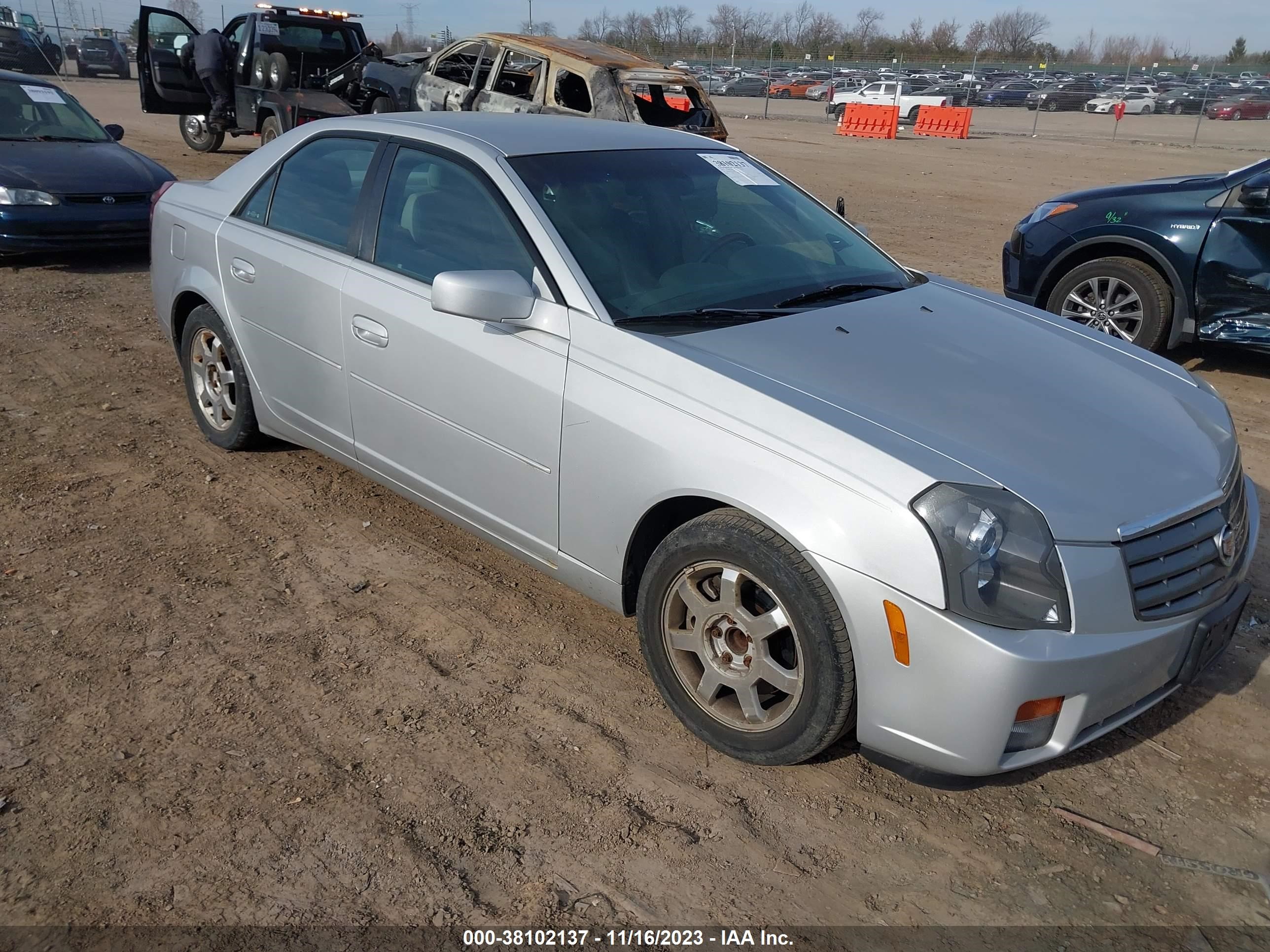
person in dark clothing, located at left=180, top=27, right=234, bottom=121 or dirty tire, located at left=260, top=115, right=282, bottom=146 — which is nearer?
dirty tire, located at left=260, top=115, right=282, bottom=146

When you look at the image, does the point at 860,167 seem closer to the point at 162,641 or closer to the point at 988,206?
the point at 988,206

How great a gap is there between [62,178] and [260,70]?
698 cm

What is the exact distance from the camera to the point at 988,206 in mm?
14305

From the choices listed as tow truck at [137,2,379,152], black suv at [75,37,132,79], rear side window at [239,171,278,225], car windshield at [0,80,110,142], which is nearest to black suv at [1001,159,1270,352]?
rear side window at [239,171,278,225]

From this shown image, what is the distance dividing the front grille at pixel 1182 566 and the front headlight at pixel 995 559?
266 mm

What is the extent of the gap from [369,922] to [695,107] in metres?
12.7

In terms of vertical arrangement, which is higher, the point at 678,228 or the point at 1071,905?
the point at 678,228

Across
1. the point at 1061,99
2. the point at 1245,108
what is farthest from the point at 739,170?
the point at 1061,99

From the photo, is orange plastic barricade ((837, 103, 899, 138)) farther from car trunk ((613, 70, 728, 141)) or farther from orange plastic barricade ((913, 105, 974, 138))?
car trunk ((613, 70, 728, 141))

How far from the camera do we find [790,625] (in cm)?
271

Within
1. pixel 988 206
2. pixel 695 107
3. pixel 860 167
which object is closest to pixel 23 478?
pixel 695 107

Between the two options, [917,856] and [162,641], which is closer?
[917,856]

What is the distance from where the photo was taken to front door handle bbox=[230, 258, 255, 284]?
14.3 ft

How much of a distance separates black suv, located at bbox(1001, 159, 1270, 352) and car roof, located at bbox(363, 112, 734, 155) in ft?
10.4
